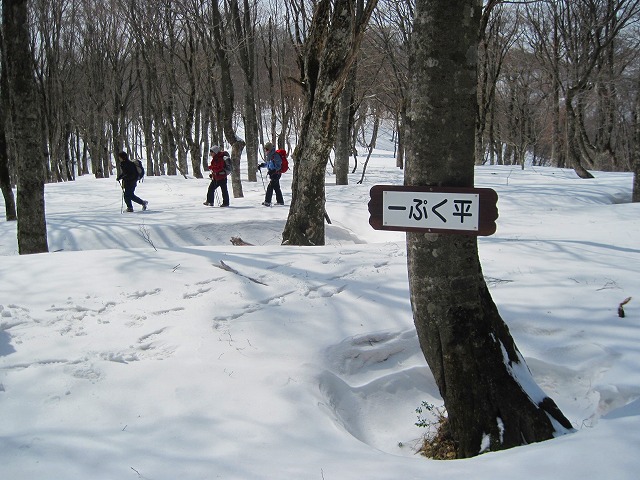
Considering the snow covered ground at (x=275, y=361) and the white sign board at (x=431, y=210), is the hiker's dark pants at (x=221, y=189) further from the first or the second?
the white sign board at (x=431, y=210)

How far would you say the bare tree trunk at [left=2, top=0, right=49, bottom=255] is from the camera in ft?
22.4

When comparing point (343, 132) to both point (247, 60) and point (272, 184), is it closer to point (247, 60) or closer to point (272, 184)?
point (247, 60)

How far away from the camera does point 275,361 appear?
11.9 feet

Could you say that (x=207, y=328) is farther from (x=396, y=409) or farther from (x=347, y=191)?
(x=347, y=191)

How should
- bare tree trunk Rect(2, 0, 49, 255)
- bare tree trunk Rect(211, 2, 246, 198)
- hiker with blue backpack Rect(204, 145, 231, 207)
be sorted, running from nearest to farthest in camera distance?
bare tree trunk Rect(2, 0, 49, 255) → hiker with blue backpack Rect(204, 145, 231, 207) → bare tree trunk Rect(211, 2, 246, 198)

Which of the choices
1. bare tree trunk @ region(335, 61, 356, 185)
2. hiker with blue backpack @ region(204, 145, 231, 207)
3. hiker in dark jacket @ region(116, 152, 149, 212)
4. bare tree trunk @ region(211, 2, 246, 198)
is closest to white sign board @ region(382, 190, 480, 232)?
hiker with blue backpack @ region(204, 145, 231, 207)

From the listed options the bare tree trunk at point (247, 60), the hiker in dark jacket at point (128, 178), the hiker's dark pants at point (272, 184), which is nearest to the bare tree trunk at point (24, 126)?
the hiker in dark jacket at point (128, 178)

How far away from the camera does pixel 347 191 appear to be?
1403 cm

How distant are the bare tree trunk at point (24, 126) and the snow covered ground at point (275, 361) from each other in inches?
71.4

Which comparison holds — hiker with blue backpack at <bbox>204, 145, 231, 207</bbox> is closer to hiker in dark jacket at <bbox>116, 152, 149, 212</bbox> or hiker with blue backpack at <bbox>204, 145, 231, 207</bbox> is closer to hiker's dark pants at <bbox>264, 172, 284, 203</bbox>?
hiker's dark pants at <bbox>264, 172, 284, 203</bbox>

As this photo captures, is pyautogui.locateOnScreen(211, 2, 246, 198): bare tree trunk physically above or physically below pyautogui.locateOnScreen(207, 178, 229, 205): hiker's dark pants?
above

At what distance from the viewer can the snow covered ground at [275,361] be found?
2463 millimetres

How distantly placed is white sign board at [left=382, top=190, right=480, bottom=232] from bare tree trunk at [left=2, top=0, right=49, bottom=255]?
5879 mm

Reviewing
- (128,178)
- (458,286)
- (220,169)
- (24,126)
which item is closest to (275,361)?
(458,286)
